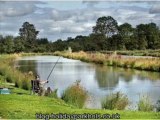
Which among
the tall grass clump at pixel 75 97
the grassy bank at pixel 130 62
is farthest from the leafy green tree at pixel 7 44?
the tall grass clump at pixel 75 97

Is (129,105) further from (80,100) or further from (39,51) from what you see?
(39,51)

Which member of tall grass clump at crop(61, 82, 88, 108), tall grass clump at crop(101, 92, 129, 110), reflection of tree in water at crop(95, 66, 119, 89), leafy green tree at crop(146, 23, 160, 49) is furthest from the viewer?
leafy green tree at crop(146, 23, 160, 49)

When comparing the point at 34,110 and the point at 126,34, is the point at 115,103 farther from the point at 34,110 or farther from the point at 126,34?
the point at 126,34

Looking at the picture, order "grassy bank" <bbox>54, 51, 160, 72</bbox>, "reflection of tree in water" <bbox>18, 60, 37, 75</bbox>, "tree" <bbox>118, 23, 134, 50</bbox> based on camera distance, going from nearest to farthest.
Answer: "reflection of tree in water" <bbox>18, 60, 37, 75</bbox>
"grassy bank" <bbox>54, 51, 160, 72</bbox>
"tree" <bbox>118, 23, 134, 50</bbox>

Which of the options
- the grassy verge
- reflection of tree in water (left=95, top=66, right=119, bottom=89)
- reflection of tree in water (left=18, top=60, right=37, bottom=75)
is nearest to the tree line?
reflection of tree in water (left=18, top=60, right=37, bottom=75)

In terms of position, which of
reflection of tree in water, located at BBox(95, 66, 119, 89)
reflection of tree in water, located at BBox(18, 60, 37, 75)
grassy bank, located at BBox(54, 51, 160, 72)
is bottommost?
reflection of tree in water, located at BBox(95, 66, 119, 89)

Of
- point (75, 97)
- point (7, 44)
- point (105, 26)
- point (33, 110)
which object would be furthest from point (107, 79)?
→ point (7, 44)

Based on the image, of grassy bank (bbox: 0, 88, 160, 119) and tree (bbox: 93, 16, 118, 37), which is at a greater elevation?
tree (bbox: 93, 16, 118, 37)

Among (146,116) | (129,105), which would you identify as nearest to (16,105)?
(146,116)

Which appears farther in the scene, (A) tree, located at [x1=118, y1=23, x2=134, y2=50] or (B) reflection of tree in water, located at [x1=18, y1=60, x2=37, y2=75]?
(A) tree, located at [x1=118, y1=23, x2=134, y2=50]

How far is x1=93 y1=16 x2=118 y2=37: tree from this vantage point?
61.3m

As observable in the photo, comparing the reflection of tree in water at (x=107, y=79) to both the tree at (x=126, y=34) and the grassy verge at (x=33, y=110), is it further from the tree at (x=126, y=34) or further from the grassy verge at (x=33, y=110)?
the tree at (x=126, y=34)

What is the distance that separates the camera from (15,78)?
2127cm

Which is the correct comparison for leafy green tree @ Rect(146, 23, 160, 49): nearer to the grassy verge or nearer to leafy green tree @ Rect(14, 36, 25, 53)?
leafy green tree @ Rect(14, 36, 25, 53)
